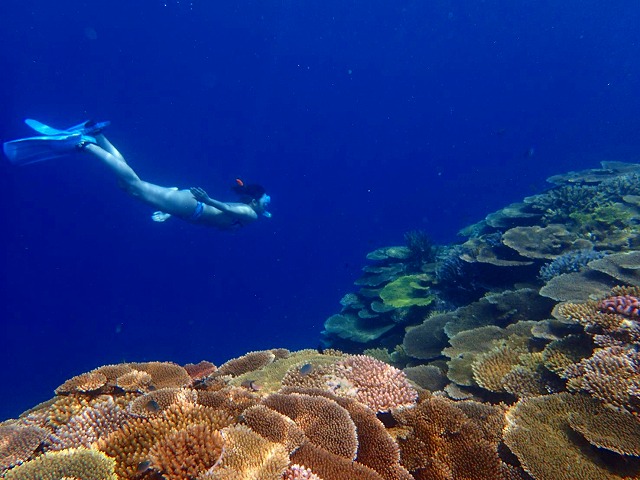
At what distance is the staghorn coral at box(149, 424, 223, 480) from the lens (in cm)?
199

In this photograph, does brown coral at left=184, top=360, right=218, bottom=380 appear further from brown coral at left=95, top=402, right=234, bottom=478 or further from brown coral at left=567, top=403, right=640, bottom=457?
brown coral at left=567, top=403, right=640, bottom=457

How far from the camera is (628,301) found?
395 cm

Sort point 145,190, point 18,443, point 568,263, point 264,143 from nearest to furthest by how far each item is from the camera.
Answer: point 18,443
point 568,263
point 145,190
point 264,143

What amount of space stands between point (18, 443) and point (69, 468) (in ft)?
3.07

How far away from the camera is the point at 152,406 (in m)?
2.56

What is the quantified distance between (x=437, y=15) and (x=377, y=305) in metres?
101

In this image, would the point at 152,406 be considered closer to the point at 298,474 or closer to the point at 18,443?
the point at 18,443

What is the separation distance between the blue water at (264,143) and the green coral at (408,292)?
1856 cm

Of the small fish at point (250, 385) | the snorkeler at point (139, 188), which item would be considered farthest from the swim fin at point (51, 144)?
the small fish at point (250, 385)

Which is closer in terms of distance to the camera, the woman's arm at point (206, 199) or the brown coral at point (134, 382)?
the brown coral at point (134, 382)

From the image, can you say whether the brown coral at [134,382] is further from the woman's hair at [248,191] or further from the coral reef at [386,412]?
the woman's hair at [248,191]

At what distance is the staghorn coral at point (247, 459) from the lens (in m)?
1.85

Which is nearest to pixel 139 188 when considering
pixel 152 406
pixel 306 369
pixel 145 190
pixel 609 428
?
pixel 145 190

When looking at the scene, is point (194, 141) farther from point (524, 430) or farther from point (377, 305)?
point (524, 430)
